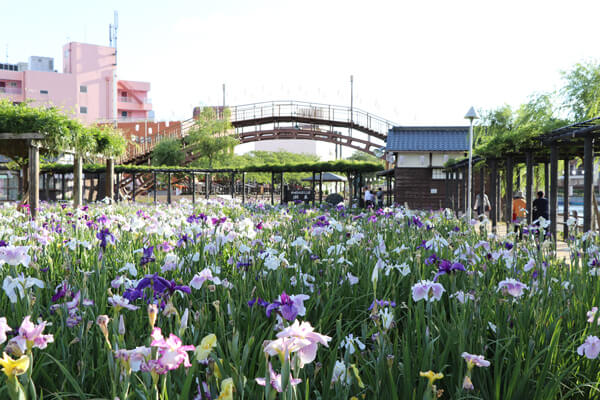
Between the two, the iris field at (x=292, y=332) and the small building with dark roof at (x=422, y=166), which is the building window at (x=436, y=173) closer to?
the small building with dark roof at (x=422, y=166)

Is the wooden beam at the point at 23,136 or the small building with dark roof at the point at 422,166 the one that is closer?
the wooden beam at the point at 23,136

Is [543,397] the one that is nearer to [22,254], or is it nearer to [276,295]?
[276,295]

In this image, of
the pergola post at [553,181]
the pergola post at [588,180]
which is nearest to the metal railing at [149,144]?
the pergola post at [553,181]

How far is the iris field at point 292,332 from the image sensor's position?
125cm

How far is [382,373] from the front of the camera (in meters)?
1.63

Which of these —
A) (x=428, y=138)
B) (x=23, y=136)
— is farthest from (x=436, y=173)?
(x=23, y=136)

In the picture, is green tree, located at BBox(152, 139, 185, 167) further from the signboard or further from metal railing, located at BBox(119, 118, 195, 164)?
the signboard

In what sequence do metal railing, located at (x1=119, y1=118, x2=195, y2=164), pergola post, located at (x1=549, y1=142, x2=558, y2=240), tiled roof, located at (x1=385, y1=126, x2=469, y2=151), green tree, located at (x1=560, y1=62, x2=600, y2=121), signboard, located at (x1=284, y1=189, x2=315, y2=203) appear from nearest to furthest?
pergola post, located at (x1=549, y1=142, x2=558, y2=240) → green tree, located at (x1=560, y1=62, x2=600, y2=121) → signboard, located at (x1=284, y1=189, x2=315, y2=203) → tiled roof, located at (x1=385, y1=126, x2=469, y2=151) → metal railing, located at (x1=119, y1=118, x2=195, y2=164)

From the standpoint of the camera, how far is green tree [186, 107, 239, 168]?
4022 centimetres

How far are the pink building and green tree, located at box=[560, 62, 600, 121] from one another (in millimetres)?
47391

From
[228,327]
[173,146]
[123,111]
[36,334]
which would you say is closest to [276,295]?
[228,327]

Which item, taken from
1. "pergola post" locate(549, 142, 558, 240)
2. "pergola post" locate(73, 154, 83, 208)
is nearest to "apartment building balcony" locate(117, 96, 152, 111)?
"pergola post" locate(73, 154, 83, 208)

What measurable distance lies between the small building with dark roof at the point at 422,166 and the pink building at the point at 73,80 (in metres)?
37.7

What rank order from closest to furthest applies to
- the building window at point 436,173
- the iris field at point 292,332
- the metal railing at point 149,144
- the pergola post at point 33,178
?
the iris field at point 292,332, the pergola post at point 33,178, the building window at point 436,173, the metal railing at point 149,144
